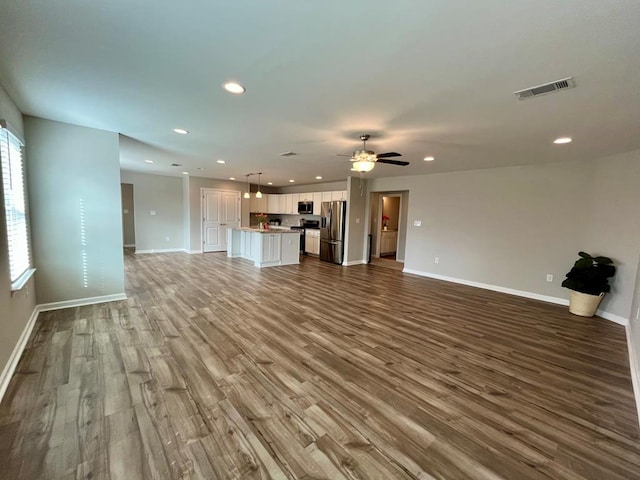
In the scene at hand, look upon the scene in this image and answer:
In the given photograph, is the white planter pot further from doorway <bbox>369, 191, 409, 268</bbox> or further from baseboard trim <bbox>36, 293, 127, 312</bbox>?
baseboard trim <bbox>36, 293, 127, 312</bbox>

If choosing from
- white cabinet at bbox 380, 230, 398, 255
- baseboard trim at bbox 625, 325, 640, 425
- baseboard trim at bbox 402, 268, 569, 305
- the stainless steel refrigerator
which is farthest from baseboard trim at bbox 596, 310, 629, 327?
white cabinet at bbox 380, 230, 398, 255

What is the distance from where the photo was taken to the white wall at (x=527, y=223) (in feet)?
13.0

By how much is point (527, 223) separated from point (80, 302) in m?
7.50

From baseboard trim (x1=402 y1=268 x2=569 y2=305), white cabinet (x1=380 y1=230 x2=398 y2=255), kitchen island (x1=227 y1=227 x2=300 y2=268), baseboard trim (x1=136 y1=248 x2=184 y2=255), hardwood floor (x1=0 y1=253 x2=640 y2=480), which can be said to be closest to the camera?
hardwood floor (x1=0 y1=253 x2=640 y2=480)

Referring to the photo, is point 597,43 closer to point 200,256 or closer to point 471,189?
point 471,189

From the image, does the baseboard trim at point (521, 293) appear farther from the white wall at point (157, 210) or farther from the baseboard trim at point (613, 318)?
the white wall at point (157, 210)

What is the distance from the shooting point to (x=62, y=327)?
313 cm

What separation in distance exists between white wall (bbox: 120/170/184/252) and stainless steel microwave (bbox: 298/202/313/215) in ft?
12.8

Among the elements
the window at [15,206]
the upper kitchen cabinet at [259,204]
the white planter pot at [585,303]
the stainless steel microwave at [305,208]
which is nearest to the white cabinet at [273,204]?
the upper kitchen cabinet at [259,204]

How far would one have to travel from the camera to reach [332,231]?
7.95 m

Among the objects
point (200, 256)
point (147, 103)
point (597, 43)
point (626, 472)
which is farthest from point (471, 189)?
point (200, 256)

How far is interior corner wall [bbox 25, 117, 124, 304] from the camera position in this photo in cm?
339

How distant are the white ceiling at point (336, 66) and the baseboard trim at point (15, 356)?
237 centimetres

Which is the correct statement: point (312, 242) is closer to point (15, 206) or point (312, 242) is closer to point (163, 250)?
point (163, 250)
